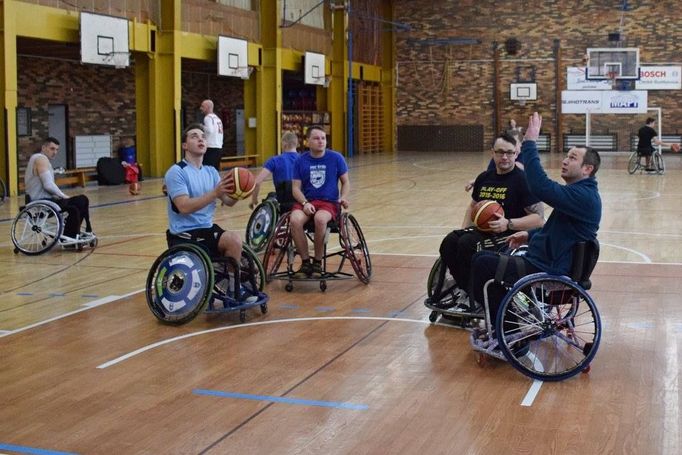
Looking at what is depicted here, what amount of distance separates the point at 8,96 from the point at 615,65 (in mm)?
20043

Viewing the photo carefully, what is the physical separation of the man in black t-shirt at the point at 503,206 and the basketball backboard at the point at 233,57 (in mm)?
16406

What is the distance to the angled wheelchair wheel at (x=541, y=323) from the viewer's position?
501cm

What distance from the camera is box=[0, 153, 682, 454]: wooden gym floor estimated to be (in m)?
4.16

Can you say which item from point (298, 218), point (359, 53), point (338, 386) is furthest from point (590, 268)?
point (359, 53)

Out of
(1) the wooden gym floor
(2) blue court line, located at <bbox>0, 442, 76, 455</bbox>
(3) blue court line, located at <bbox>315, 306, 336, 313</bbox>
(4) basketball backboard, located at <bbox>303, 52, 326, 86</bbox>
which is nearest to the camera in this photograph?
(2) blue court line, located at <bbox>0, 442, 76, 455</bbox>

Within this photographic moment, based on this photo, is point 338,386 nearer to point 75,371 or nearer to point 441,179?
point 75,371

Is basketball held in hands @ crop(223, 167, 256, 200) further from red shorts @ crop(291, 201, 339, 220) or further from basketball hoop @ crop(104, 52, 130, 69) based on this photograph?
basketball hoop @ crop(104, 52, 130, 69)

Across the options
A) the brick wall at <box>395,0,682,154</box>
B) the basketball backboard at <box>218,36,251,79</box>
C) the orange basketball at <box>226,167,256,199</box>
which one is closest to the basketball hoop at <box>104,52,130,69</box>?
the basketball backboard at <box>218,36,251,79</box>

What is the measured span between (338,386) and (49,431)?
4.76 ft

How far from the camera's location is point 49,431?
4.27m

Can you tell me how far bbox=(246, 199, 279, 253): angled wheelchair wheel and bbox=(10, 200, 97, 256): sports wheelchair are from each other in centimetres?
164

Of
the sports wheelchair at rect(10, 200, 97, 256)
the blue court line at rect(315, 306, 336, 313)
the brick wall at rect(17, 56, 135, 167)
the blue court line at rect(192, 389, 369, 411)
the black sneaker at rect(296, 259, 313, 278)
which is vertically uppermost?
the brick wall at rect(17, 56, 135, 167)

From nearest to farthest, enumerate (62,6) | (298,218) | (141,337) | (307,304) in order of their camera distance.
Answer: (141,337), (307,304), (298,218), (62,6)

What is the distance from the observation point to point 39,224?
31.5ft
